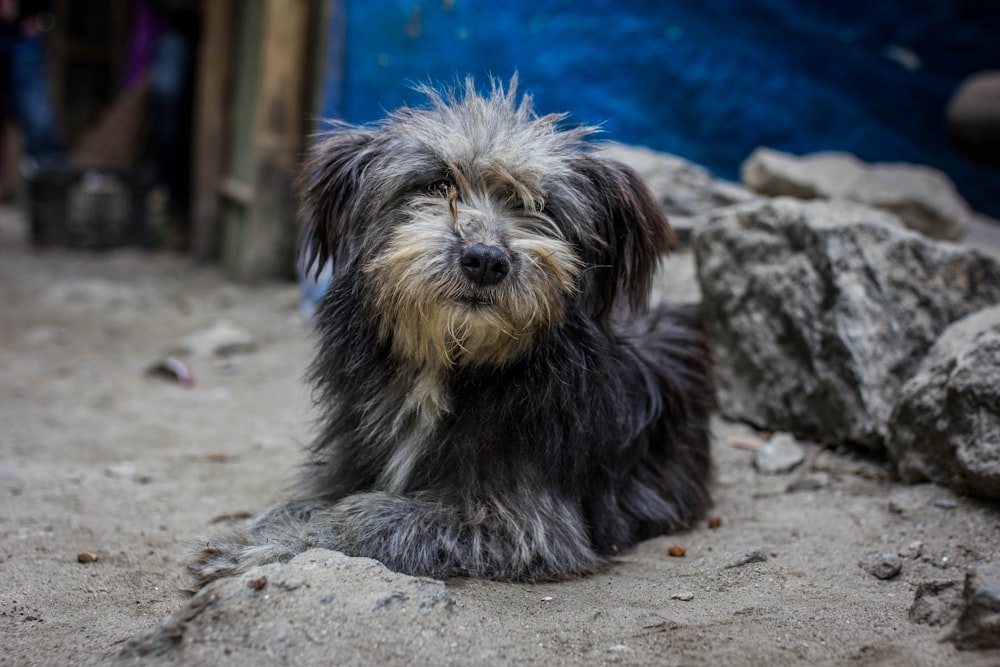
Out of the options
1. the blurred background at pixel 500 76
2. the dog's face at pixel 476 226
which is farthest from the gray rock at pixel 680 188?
the dog's face at pixel 476 226

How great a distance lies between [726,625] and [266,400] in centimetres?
355

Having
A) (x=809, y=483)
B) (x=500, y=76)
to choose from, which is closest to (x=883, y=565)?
(x=809, y=483)

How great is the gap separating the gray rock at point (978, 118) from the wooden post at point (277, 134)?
4707 millimetres

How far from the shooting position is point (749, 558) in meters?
3.29

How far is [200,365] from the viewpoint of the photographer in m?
6.27

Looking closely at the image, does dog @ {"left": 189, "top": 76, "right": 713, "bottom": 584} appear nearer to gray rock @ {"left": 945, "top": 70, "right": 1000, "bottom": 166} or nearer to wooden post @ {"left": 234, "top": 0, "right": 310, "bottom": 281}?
gray rock @ {"left": 945, "top": 70, "right": 1000, "bottom": 166}

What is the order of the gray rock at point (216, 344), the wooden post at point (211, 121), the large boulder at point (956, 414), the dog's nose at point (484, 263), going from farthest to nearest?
the wooden post at point (211, 121) < the gray rock at point (216, 344) < the large boulder at point (956, 414) < the dog's nose at point (484, 263)

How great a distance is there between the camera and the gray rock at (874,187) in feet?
19.3

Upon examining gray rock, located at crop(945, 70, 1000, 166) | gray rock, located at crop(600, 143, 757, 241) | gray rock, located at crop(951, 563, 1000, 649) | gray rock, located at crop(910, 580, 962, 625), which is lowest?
gray rock, located at crop(910, 580, 962, 625)

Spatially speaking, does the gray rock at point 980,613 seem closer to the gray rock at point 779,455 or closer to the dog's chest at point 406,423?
the dog's chest at point 406,423

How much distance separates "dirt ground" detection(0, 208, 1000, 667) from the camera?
2.52 m

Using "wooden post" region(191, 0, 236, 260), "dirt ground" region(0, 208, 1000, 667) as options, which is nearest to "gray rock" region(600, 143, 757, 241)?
"dirt ground" region(0, 208, 1000, 667)

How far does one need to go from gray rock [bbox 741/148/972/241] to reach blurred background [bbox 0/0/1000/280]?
3.33 ft

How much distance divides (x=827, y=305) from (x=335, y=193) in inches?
89.5
